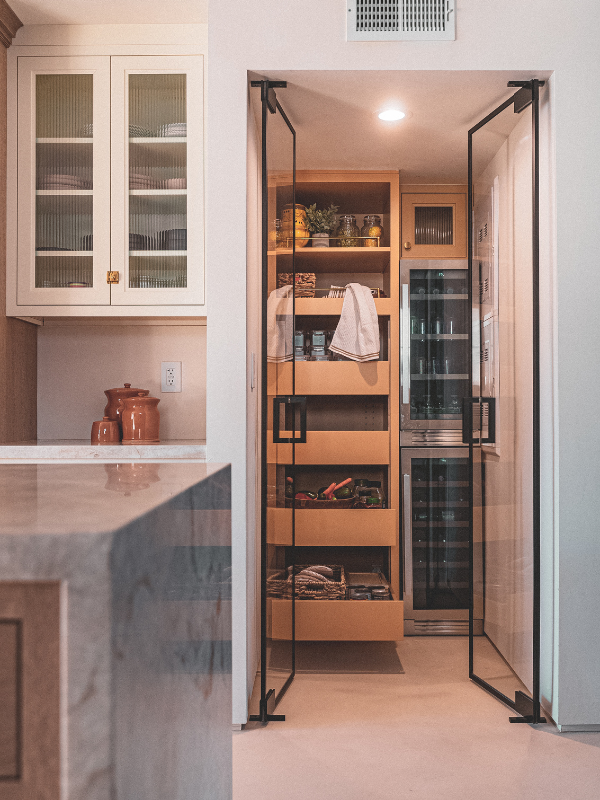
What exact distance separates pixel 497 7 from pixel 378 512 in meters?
2.01

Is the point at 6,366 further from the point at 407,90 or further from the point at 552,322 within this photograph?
the point at 552,322

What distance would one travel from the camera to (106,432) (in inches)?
97.0

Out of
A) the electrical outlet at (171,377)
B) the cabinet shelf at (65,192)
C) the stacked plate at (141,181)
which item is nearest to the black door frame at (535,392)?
the stacked plate at (141,181)

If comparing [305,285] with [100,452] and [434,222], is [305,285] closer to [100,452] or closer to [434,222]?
[434,222]

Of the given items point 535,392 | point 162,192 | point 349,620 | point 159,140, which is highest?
point 159,140

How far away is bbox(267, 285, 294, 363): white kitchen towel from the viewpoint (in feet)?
7.57

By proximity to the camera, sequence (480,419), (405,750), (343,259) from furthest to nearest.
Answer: (343,259) < (480,419) < (405,750)

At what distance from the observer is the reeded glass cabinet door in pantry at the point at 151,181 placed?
8.28 feet

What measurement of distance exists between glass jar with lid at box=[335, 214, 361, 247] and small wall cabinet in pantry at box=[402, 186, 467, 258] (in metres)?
0.29

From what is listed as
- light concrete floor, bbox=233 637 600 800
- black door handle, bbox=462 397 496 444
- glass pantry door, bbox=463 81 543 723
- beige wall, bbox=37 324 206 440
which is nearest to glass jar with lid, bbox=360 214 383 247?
glass pantry door, bbox=463 81 543 723

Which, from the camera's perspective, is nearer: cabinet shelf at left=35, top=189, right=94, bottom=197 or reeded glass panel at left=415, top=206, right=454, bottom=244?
cabinet shelf at left=35, top=189, right=94, bottom=197

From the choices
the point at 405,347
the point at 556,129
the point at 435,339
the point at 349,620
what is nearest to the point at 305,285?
the point at 405,347

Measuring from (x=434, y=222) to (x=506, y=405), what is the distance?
1.30 m

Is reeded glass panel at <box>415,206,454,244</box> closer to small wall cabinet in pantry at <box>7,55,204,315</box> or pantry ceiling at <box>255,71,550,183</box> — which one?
pantry ceiling at <box>255,71,550,183</box>
